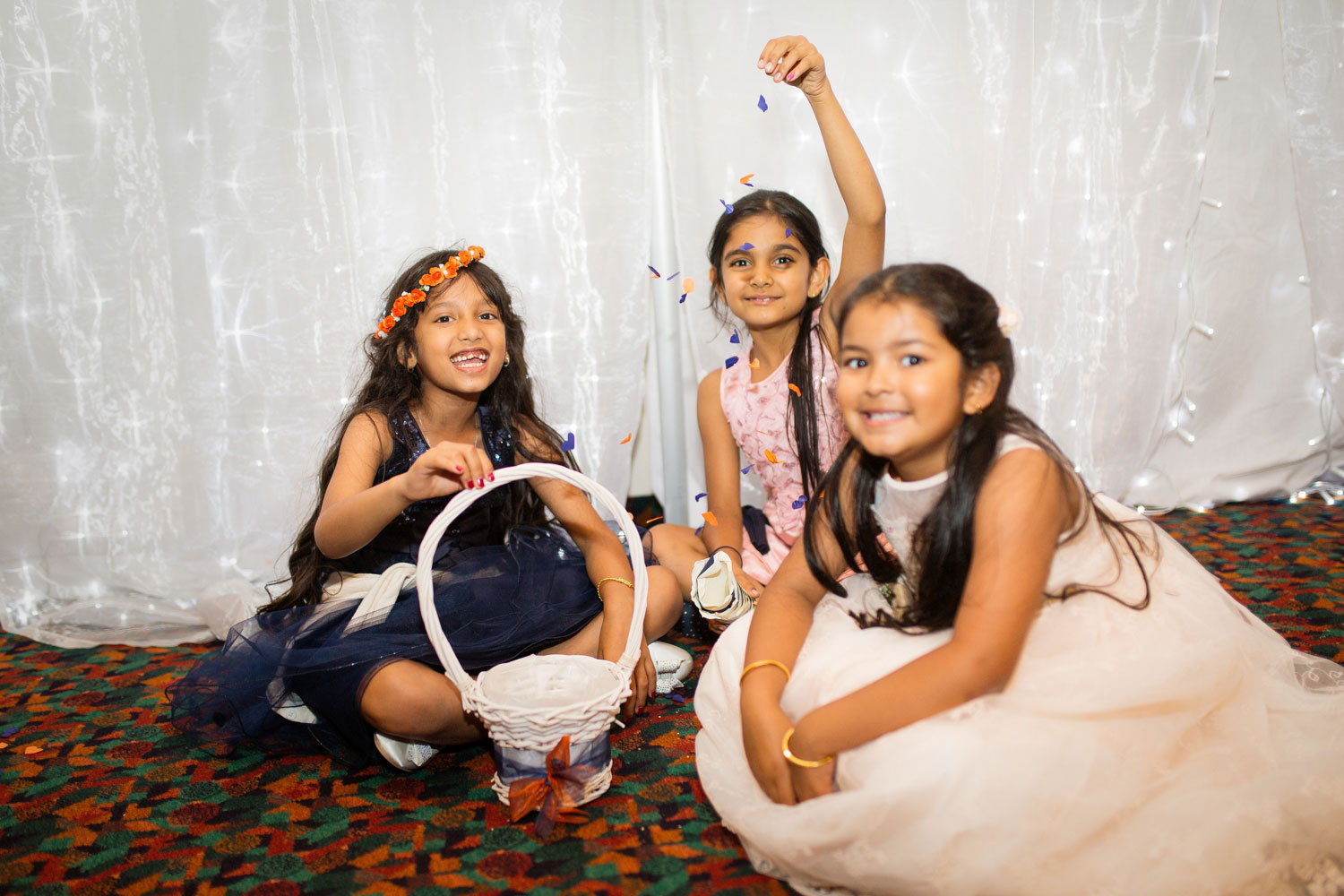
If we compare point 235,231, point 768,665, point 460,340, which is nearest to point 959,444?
point 768,665

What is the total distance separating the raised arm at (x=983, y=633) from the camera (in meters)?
1.02

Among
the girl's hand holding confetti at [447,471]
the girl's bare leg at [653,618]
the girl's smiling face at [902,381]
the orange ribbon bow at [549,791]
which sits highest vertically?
the girl's smiling face at [902,381]

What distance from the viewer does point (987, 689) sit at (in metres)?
1.04

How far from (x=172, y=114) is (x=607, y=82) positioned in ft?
3.27

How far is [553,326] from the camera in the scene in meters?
2.40

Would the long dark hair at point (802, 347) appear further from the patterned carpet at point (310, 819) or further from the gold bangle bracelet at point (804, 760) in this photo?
the gold bangle bracelet at point (804, 760)

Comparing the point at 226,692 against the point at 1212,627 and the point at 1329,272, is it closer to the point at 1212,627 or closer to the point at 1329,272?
the point at 1212,627

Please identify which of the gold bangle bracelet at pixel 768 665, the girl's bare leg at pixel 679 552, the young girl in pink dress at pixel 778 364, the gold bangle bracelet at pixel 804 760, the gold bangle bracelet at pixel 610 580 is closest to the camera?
the gold bangle bracelet at pixel 804 760

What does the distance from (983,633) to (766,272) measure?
929 mm

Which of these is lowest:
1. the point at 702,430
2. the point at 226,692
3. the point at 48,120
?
the point at 226,692

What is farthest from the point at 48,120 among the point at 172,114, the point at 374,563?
the point at 374,563

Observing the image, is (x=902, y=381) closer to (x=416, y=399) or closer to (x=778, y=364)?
(x=778, y=364)

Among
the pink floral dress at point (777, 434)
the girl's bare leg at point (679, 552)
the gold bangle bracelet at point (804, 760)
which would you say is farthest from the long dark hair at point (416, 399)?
the gold bangle bracelet at point (804, 760)

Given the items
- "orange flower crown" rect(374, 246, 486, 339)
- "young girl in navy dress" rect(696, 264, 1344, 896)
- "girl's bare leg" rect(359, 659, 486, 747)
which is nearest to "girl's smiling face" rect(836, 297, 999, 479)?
"young girl in navy dress" rect(696, 264, 1344, 896)
